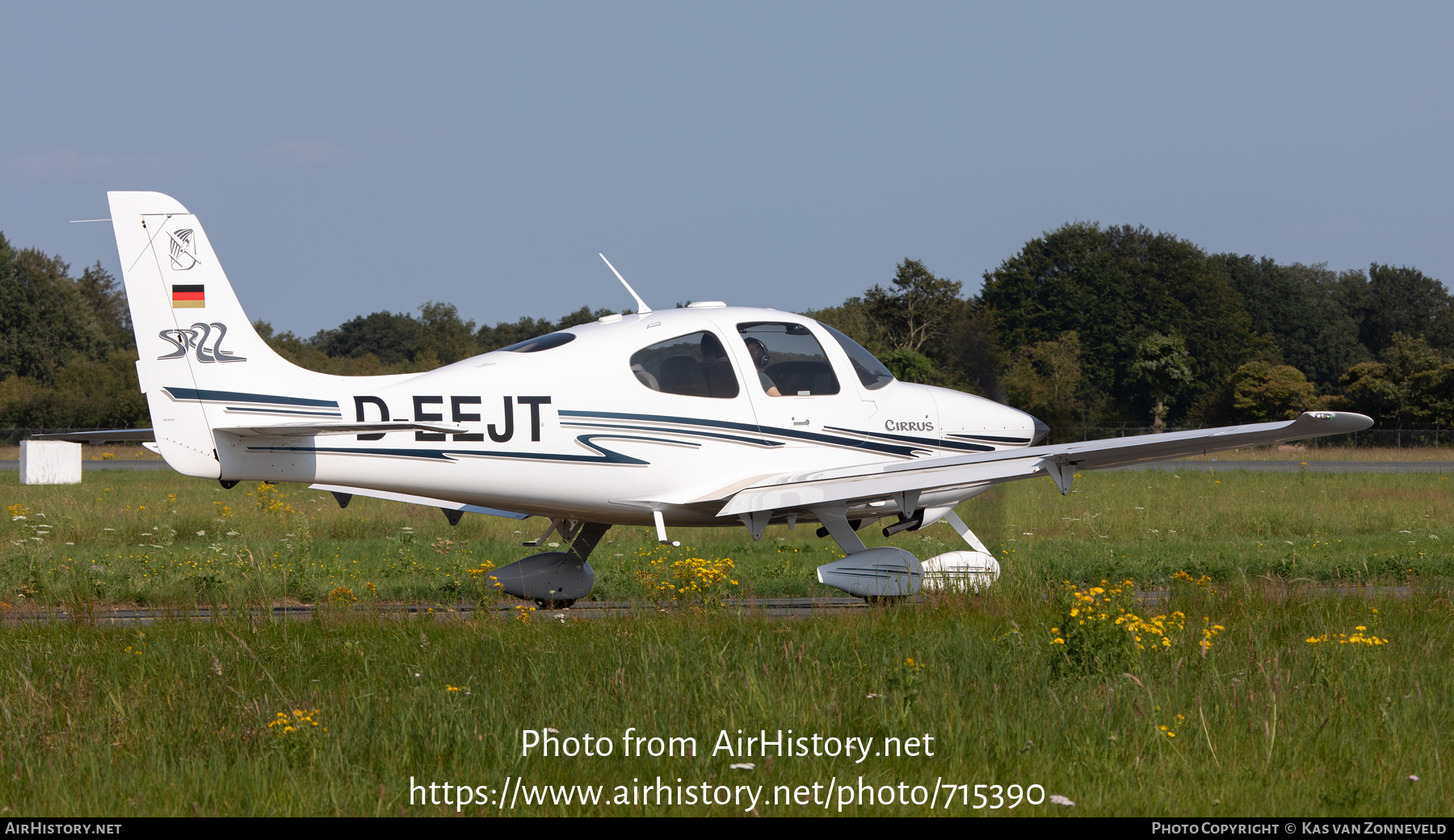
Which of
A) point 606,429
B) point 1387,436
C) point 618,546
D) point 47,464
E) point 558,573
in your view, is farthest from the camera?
point 1387,436

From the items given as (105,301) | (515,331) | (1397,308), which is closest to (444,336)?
(515,331)

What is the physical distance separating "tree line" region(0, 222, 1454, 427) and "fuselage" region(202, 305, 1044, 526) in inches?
1031

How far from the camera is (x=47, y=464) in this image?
104 ft

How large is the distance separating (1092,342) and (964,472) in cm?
5376

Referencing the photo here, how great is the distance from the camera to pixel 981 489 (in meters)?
10.7

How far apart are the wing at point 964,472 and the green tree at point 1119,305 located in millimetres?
42578

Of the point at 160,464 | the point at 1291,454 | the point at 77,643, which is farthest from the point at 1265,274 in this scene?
the point at 77,643

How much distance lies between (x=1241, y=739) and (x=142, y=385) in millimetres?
7554

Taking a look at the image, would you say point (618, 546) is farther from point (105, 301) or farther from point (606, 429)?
point (105, 301)

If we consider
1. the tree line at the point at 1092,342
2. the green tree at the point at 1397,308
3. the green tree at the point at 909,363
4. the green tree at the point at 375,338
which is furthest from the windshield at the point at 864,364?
the green tree at the point at 1397,308

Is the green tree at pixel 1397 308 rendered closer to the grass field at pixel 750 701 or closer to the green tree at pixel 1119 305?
the green tree at pixel 1119 305

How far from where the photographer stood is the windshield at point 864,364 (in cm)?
1052

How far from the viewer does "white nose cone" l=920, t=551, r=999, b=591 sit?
9414mm

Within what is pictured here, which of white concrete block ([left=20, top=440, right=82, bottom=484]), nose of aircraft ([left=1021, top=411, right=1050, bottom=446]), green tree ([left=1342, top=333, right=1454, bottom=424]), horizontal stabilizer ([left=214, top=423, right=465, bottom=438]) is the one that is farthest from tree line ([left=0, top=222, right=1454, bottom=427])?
horizontal stabilizer ([left=214, top=423, right=465, bottom=438])
